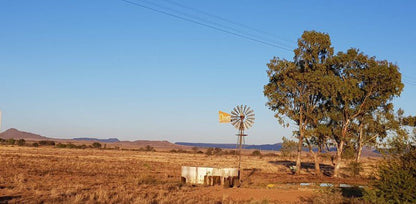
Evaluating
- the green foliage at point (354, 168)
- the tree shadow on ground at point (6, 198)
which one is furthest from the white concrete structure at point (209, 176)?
the green foliage at point (354, 168)

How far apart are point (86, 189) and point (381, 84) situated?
28200 mm

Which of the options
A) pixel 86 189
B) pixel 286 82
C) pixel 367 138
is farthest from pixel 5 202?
pixel 367 138

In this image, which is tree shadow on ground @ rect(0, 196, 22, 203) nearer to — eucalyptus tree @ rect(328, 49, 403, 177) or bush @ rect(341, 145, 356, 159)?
eucalyptus tree @ rect(328, 49, 403, 177)

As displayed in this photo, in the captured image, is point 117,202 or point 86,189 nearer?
point 117,202

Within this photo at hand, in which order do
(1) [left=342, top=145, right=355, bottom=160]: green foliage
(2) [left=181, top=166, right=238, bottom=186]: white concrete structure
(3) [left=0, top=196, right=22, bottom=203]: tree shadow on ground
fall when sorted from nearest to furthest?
1. (3) [left=0, top=196, right=22, bottom=203]: tree shadow on ground
2. (2) [left=181, top=166, right=238, bottom=186]: white concrete structure
3. (1) [left=342, top=145, right=355, bottom=160]: green foliage

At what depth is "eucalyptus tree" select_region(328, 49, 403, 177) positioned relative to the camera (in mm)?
38406

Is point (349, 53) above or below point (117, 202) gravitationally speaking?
above

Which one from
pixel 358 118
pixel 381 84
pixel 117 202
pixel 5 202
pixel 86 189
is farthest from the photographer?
pixel 358 118

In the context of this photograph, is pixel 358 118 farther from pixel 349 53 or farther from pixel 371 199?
pixel 371 199

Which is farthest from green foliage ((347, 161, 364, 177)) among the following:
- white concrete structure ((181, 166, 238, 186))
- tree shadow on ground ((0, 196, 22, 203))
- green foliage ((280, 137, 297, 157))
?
tree shadow on ground ((0, 196, 22, 203))

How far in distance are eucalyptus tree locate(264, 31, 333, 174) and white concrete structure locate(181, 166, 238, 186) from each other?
14660 mm

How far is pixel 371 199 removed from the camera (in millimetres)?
17688

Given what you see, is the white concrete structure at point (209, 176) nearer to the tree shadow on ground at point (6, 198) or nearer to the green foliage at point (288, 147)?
the tree shadow on ground at point (6, 198)

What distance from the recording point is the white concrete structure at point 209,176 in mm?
28500
